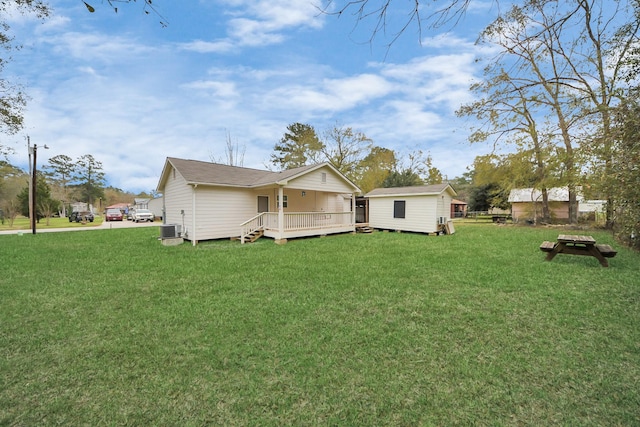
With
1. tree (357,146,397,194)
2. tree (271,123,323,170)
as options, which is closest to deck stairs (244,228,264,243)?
tree (271,123,323,170)

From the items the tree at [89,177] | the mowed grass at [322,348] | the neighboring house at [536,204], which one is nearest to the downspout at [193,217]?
the mowed grass at [322,348]

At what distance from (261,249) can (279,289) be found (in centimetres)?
479

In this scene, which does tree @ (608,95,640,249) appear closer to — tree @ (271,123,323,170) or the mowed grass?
the mowed grass

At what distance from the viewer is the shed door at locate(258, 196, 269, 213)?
1343 cm

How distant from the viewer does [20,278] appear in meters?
5.94

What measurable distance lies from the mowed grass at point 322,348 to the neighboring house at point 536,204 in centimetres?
2138

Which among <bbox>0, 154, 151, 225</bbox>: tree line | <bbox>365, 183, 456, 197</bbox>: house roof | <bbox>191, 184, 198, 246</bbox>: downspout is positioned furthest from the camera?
<bbox>0, 154, 151, 225</bbox>: tree line

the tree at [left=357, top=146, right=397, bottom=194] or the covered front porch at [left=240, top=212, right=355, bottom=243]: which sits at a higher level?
the tree at [left=357, top=146, right=397, bottom=194]

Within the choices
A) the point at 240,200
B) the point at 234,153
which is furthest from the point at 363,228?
the point at 234,153

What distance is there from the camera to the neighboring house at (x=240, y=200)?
11.3m

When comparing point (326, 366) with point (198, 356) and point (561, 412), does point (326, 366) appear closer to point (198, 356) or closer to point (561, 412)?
point (198, 356)

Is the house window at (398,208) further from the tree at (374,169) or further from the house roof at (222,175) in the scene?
the tree at (374,169)

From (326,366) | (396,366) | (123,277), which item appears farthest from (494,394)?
(123,277)

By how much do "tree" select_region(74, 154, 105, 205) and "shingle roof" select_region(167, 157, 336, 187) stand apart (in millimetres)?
48049
